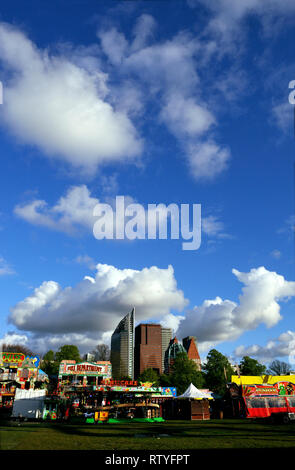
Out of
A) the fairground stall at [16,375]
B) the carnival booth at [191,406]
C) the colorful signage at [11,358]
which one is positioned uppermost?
the colorful signage at [11,358]

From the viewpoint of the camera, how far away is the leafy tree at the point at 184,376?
3231 inches

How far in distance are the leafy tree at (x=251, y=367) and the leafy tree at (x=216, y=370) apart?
495 cm

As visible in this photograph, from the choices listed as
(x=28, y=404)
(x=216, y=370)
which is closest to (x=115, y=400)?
(x=28, y=404)

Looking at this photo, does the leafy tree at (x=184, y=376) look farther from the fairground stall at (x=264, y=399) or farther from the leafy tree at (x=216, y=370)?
the fairground stall at (x=264, y=399)

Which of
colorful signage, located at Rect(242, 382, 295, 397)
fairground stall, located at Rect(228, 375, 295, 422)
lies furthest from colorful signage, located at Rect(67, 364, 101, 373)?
colorful signage, located at Rect(242, 382, 295, 397)

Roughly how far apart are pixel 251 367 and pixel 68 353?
50593 mm

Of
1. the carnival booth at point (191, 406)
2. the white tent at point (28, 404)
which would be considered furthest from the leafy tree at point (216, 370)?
the white tent at point (28, 404)

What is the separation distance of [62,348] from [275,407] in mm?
63573

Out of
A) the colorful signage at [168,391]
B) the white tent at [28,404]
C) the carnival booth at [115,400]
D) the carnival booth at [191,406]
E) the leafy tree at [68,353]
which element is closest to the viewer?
the carnival booth at [115,400]

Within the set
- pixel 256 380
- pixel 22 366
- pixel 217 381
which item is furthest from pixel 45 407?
pixel 217 381

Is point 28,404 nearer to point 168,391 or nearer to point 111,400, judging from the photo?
point 111,400

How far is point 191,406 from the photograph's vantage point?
4756cm

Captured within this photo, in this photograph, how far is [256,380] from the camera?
60.6 m

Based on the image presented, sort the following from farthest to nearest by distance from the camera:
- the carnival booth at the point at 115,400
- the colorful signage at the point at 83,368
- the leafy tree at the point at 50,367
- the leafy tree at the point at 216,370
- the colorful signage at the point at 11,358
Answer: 1. the leafy tree at the point at 50,367
2. the leafy tree at the point at 216,370
3. the colorful signage at the point at 11,358
4. the colorful signage at the point at 83,368
5. the carnival booth at the point at 115,400
